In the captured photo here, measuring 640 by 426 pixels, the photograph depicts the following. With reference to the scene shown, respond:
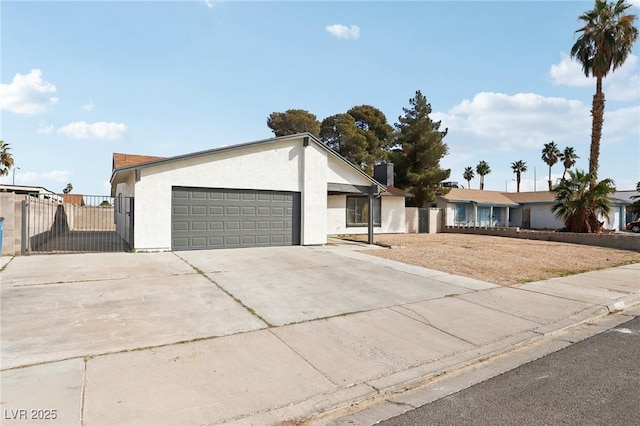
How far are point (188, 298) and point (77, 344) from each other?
2.50 metres

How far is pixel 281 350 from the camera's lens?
500cm

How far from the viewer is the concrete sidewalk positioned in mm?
3609

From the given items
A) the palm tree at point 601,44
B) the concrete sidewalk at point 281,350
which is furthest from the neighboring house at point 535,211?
the concrete sidewalk at point 281,350

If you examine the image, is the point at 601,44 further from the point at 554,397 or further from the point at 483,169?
the point at 483,169

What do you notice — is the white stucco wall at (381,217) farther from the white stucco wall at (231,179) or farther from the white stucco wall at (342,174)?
the white stucco wall at (231,179)

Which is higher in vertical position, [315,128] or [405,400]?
[315,128]

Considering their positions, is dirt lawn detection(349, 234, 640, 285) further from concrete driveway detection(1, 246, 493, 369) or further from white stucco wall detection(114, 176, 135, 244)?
white stucco wall detection(114, 176, 135, 244)

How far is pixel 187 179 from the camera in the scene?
1449cm

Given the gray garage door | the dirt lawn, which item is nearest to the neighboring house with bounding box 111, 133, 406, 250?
the gray garage door

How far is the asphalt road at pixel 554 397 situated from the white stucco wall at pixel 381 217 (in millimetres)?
18820

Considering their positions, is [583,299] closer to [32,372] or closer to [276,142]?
[32,372]

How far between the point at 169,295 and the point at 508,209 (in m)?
39.4

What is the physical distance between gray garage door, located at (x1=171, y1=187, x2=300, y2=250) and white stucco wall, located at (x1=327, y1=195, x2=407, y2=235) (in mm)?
6871

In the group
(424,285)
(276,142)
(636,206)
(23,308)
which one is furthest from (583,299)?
(636,206)
